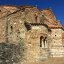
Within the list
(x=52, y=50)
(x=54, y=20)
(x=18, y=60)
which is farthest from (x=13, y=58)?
(x=54, y=20)

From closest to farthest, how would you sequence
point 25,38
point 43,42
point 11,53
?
point 11,53 → point 25,38 → point 43,42

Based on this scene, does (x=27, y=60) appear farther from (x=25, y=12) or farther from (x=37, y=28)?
(x=25, y=12)

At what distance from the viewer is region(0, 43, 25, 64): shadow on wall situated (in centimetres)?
2239

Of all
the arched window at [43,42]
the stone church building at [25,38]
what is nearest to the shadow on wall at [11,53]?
the stone church building at [25,38]

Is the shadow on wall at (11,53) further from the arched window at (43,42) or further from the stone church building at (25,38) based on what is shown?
the arched window at (43,42)

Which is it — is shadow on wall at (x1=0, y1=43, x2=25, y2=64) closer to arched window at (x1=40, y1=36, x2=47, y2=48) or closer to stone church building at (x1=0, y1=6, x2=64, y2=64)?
stone church building at (x1=0, y1=6, x2=64, y2=64)

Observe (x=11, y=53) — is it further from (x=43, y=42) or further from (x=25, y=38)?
(x=43, y=42)

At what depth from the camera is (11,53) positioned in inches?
918

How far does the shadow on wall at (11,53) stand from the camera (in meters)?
22.4

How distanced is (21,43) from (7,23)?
309 centimetres

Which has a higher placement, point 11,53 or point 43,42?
point 43,42

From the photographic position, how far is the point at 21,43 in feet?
82.6

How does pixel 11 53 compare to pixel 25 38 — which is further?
pixel 25 38

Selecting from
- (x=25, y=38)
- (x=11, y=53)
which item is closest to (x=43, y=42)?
(x=25, y=38)
